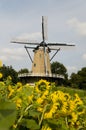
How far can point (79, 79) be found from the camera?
9394 centimetres

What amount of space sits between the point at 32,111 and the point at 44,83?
0.42 m

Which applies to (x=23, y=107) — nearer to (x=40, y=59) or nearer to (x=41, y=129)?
(x=41, y=129)

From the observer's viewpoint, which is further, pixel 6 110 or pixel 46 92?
pixel 46 92

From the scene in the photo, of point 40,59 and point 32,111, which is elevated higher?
point 40,59

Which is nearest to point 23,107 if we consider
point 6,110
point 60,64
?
point 6,110

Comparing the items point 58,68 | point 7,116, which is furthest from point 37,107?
point 58,68

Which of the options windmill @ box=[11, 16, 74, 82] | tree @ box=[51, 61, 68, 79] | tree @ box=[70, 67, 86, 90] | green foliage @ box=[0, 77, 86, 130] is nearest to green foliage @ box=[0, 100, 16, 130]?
green foliage @ box=[0, 77, 86, 130]

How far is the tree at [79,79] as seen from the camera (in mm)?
93562

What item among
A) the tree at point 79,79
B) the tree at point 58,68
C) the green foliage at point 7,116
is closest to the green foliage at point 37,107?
the green foliage at point 7,116

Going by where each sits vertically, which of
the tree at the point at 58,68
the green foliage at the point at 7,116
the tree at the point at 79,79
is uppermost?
the tree at the point at 58,68

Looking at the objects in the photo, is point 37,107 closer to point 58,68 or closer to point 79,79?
point 79,79

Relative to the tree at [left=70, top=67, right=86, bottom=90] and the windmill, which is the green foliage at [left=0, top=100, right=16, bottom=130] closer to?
the windmill

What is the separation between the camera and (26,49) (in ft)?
188

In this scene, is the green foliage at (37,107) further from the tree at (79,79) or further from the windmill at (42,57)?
the tree at (79,79)
